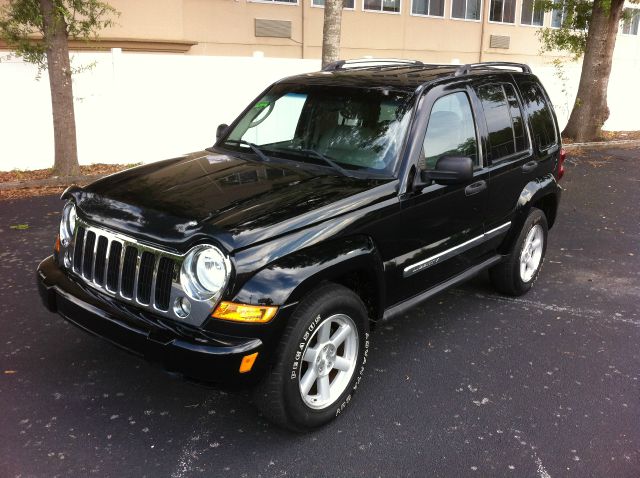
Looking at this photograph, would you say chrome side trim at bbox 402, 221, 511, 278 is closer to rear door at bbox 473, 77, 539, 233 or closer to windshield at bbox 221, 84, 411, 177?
rear door at bbox 473, 77, 539, 233

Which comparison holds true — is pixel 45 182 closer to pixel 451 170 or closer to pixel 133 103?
pixel 133 103

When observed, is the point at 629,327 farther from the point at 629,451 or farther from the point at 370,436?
the point at 370,436

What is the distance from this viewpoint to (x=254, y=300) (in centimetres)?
281

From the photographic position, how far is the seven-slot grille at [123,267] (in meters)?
2.93

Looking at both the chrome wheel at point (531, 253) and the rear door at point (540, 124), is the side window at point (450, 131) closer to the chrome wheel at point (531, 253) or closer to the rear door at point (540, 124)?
the rear door at point (540, 124)

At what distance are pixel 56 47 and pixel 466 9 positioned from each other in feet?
70.9

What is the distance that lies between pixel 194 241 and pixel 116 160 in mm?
8725

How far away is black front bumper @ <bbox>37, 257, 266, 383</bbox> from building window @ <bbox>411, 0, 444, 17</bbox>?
78.5 feet

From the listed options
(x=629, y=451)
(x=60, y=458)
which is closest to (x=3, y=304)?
(x=60, y=458)

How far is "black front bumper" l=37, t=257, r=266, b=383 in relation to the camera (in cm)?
277

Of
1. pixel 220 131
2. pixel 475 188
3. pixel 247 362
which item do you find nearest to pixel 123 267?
pixel 247 362

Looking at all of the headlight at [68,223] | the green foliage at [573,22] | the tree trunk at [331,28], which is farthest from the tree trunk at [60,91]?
the green foliage at [573,22]

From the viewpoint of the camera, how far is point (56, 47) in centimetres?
898

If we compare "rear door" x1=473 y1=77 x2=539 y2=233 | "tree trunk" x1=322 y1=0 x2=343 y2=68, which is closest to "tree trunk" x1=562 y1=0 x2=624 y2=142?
"tree trunk" x1=322 y1=0 x2=343 y2=68
